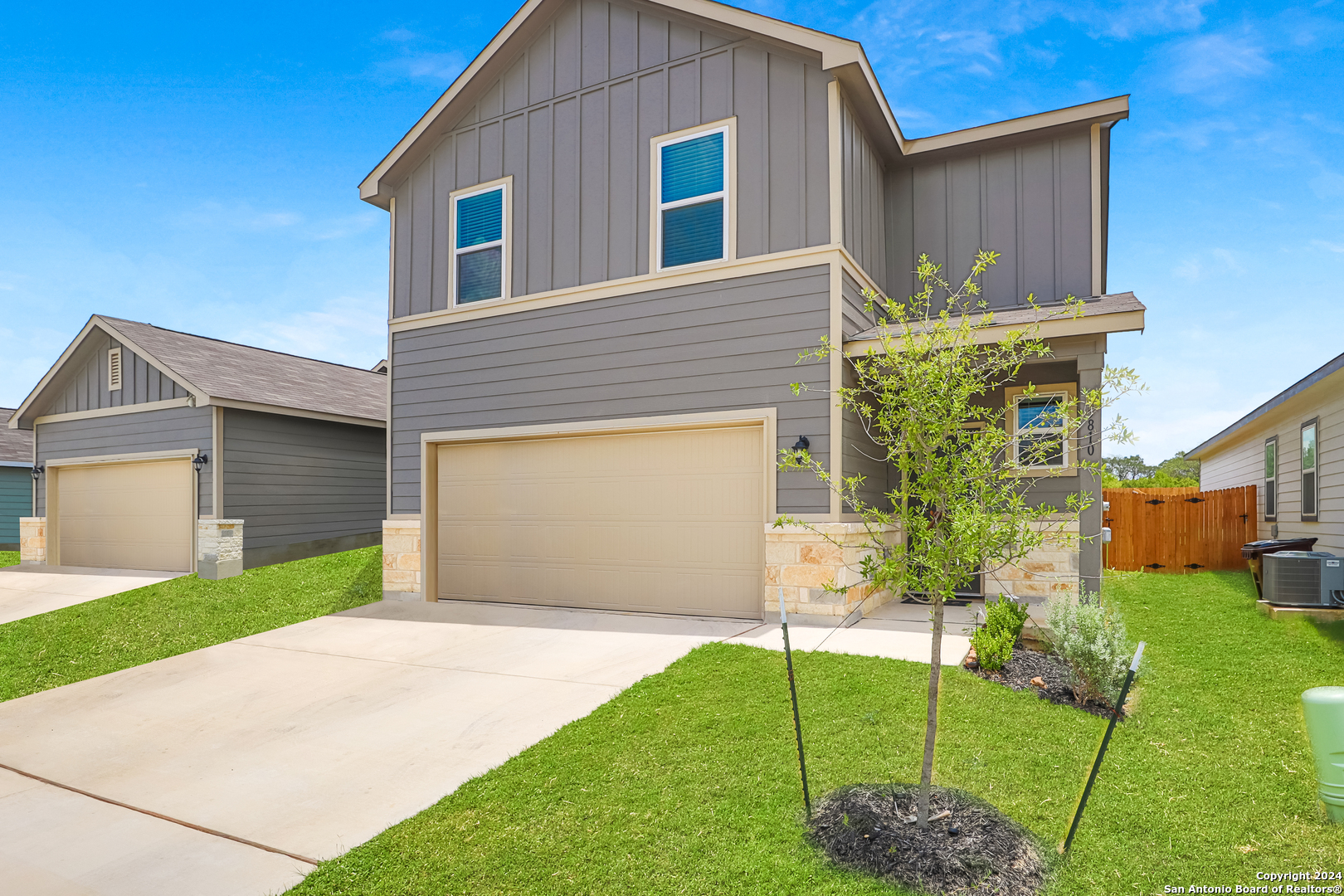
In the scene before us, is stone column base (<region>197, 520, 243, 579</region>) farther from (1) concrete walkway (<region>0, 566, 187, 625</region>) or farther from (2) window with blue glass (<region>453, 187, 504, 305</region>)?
(2) window with blue glass (<region>453, 187, 504, 305</region>)

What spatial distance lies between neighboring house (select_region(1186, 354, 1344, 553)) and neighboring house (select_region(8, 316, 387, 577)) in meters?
15.9

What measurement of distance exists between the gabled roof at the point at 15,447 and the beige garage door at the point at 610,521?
16596 millimetres

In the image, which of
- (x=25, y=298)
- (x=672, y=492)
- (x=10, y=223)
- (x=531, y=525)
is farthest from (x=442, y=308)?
(x=25, y=298)

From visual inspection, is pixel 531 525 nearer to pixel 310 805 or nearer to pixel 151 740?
pixel 151 740

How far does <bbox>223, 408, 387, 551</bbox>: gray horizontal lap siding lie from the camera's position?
13.8 meters

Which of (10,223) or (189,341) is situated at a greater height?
(10,223)

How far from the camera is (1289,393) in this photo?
1062 cm

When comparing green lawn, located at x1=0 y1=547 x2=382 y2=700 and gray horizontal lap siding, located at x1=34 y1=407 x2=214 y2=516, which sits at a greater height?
gray horizontal lap siding, located at x1=34 y1=407 x2=214 y2=516

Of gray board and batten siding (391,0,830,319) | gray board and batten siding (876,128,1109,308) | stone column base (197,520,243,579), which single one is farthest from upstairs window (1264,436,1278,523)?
stone column base (197,520,243,579)

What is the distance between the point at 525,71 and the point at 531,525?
6152 mm

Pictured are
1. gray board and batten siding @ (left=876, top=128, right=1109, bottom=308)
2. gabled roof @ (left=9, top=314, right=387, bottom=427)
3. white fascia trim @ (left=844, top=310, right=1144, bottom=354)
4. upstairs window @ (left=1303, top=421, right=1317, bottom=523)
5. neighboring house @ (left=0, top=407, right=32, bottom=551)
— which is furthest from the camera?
neighboring house @ (left=0, top=407, right=32, bottom=551)

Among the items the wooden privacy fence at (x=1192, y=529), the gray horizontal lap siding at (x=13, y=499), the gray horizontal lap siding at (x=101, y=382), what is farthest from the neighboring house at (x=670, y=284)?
the gray horizontal lap siding at (x=13, y=499)

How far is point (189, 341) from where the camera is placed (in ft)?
52.3

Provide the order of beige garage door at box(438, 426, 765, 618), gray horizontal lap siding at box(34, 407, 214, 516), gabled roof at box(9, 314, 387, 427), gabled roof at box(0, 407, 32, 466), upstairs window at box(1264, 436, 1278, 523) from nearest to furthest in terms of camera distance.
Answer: beige garage door at box(438, 426, 765, 618)
upstairs window at box(1264, 436, 1278, 523)
gray horizontal lap siding at box(34, 407, 214, 516)
gabled roof at box(9, 314, 387, 427)
gabled roof at box(0, 407, 32, 466)
